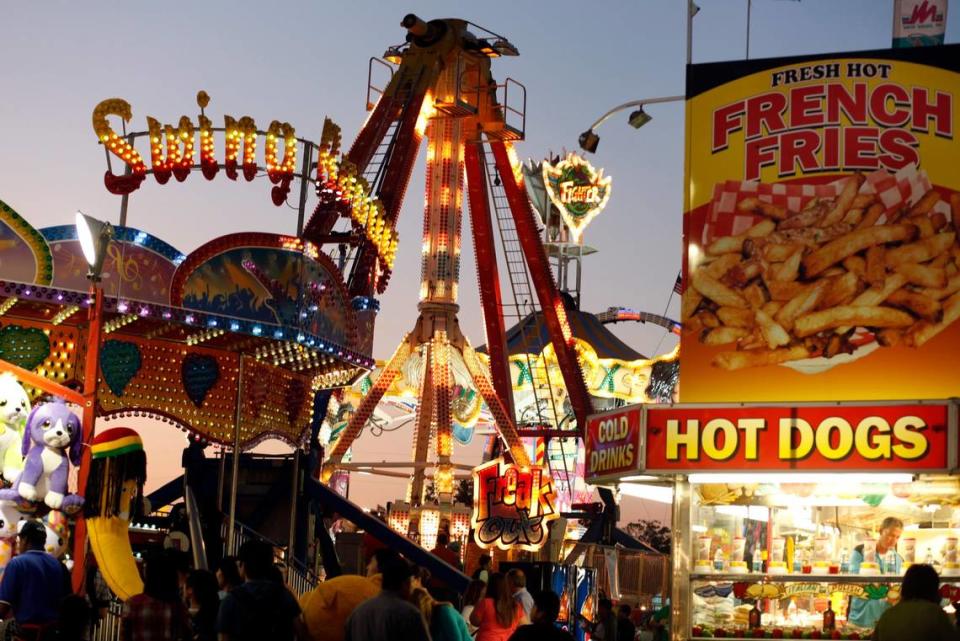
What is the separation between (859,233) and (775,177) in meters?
1.07

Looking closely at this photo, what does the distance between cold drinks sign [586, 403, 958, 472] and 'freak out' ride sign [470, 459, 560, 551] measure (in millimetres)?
13778

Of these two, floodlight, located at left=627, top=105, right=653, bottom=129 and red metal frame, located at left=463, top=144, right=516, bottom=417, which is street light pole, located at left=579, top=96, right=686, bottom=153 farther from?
red metal frame, located at left=463, top=144, right=516, bottom=417

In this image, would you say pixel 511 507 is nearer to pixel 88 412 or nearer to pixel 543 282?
pixel 543 282

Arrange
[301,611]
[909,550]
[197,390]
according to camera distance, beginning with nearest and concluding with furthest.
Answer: [301,611]
[909,550]
[197,390]

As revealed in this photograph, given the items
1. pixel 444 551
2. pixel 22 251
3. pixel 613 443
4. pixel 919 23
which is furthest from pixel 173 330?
pixel 919 23

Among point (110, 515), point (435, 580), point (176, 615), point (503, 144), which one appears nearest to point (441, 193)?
point (503, 144)

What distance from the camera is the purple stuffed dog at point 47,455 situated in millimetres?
15609

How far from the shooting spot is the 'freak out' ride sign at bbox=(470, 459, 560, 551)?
92.8 feet

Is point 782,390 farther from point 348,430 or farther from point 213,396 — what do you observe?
point 348,430

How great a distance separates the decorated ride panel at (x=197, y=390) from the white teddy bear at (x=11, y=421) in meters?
3.14

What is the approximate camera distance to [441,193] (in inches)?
1380

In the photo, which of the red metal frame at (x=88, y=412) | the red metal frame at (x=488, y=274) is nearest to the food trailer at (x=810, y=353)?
the red metal frame at (x=88, y=412)

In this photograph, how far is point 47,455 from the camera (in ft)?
51.5

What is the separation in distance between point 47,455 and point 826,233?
8130 millimetres
